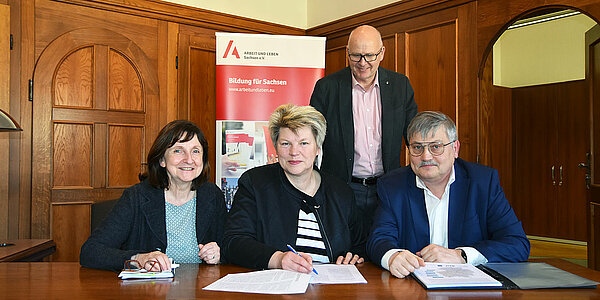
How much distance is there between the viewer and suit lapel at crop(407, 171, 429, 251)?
7.04 ft

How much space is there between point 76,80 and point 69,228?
4.32ft

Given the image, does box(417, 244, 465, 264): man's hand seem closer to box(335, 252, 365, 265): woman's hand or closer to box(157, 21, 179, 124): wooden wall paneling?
box(335, 252, 365, 265): woman's hand

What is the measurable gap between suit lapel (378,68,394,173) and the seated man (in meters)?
0.68

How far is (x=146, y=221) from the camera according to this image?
7.36 feet

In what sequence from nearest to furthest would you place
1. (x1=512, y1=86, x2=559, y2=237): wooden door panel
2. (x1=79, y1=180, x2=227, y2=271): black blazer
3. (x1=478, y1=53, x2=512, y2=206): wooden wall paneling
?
(x1=79, y1=180, x2=227, y2=271): black blazer, (x1=512, y1=86, x2=559, y2=237): wooden door panel, (x1=478, y1=53, x2=512, y2=206): wooden wall paneling

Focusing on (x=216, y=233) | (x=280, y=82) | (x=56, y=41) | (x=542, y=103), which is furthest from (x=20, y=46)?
(x=542, y=103)

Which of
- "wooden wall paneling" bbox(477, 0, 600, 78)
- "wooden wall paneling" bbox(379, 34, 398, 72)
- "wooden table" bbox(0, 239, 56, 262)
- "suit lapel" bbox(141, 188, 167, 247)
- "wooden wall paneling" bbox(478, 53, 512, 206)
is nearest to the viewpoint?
"suit lapel" bbox(141, 188, 167, 247)

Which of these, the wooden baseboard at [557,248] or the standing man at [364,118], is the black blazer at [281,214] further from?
the wooden baseboard at [557,248]

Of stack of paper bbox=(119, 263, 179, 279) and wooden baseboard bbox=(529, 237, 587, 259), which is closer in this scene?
stack of paper bbox=(119, 263, 179, 279)

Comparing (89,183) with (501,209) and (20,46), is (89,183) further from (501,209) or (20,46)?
(501,209)

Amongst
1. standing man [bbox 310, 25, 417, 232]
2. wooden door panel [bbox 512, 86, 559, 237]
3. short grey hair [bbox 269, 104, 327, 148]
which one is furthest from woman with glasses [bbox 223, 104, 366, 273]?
wooden door panel [bbox 512, 86, 559, 237]

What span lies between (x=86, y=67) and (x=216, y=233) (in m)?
2.83

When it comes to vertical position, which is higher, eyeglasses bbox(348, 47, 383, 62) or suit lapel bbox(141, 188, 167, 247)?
eyeglasses bbox(348, 47, 383, 62)

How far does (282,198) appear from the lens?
2236 mm
